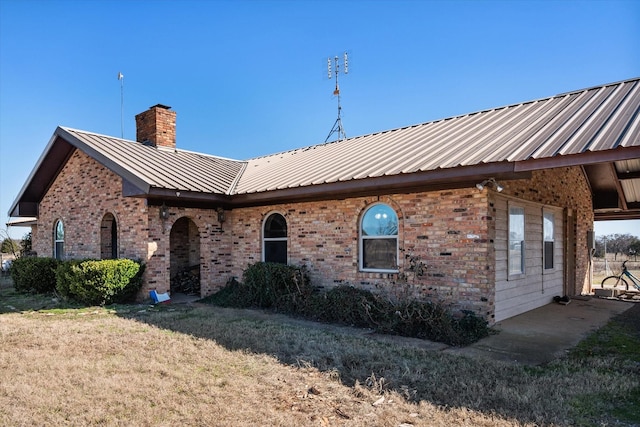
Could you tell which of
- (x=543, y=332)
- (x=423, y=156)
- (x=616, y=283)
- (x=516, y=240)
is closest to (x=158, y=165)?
(x=423, y=156)

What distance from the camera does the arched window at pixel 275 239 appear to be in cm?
1159

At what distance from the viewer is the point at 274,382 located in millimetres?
5074

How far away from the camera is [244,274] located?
1181 cm

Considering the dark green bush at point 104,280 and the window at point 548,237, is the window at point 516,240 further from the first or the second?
the dark green bush at point 104,280

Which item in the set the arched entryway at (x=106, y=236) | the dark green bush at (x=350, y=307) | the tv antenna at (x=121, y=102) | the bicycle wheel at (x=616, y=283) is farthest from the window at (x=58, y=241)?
the bicycle wheel at (x=616, y=283)

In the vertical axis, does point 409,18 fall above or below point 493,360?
above

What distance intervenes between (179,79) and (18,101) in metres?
6.24

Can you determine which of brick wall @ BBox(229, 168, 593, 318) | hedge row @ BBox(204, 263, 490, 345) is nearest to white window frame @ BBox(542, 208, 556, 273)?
brick wall @ BBox(229, 168, 593, 318)

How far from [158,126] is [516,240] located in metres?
11.8

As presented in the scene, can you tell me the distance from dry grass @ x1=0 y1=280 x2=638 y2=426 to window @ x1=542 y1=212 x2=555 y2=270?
17.6 ft

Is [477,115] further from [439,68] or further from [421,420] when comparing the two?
Answer: [421,420]

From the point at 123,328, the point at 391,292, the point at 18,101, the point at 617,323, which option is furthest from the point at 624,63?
the point at 18,101

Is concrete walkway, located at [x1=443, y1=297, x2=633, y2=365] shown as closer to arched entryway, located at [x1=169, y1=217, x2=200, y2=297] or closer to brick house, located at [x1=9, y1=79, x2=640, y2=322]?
brick house, located at [x1=9, y1=79, x2=640, y2=322]

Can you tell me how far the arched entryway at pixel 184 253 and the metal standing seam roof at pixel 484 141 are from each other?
2701 mm
